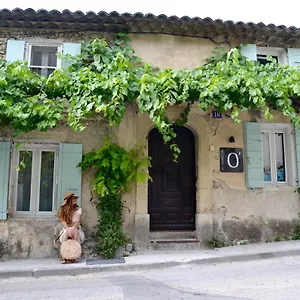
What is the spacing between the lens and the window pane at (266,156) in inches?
339

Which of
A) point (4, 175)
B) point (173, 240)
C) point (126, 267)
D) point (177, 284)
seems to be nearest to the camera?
point (177, 284)

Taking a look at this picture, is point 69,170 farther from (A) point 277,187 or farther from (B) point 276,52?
(B) point 276,52

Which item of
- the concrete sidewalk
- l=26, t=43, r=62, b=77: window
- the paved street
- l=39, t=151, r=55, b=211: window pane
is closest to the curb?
the concrete sidewalk

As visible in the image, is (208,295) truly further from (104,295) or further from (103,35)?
(103,35)

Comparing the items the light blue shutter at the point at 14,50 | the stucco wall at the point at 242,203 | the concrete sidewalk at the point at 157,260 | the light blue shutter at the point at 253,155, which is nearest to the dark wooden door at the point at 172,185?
the stucco wall at the point at 242,203

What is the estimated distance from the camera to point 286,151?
8.72 m

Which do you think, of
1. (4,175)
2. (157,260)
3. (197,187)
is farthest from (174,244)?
(4,175)

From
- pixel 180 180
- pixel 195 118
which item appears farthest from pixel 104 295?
pixel 195 118

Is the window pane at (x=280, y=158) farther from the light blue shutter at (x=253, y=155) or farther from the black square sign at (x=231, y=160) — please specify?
the black square sign at (x=231, y=160)

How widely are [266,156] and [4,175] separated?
20.8 feet

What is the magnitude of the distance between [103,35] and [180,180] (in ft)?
13.2

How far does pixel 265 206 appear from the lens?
8.22m

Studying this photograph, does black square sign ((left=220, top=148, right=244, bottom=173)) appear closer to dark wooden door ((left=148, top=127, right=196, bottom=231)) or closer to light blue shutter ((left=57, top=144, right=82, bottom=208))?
dark wooden door ((left=148, top=127, right=196, bottom=231))

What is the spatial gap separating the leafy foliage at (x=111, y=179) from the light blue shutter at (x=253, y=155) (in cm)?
255
